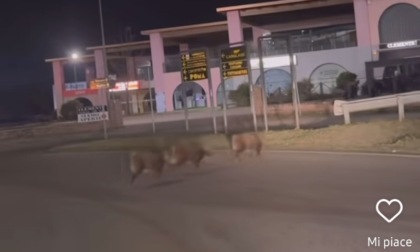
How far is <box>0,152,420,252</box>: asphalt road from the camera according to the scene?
877 cm

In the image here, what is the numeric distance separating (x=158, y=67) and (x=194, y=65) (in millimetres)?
40204

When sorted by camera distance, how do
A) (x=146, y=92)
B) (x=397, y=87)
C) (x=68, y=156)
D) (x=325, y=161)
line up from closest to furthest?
(x=325, y=161) → (x=68, y=156) → (x=397, y=87) → (x=146, y=92)

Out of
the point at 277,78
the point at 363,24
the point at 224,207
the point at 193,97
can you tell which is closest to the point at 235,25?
the point at 277,78

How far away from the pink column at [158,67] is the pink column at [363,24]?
1955 cm

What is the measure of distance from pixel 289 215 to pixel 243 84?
45.4m

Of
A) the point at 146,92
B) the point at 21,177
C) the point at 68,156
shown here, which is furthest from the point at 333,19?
the point at 21,177

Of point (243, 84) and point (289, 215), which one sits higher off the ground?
point (243, 84)

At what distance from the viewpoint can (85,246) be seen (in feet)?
29.7

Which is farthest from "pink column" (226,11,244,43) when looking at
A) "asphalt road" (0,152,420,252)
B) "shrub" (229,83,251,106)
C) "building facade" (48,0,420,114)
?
"asphalt road" (0,152,420,252)

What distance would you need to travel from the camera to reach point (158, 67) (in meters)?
69.4

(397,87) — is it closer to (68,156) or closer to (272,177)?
(68,156)

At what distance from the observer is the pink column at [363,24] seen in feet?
188

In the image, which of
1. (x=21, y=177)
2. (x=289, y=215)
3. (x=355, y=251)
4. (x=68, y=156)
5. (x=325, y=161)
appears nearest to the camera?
(x=355, y=251)

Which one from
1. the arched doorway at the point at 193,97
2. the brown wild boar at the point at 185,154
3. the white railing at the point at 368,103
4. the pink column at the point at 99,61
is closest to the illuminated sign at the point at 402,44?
the arched doorway at the point at 193,97
